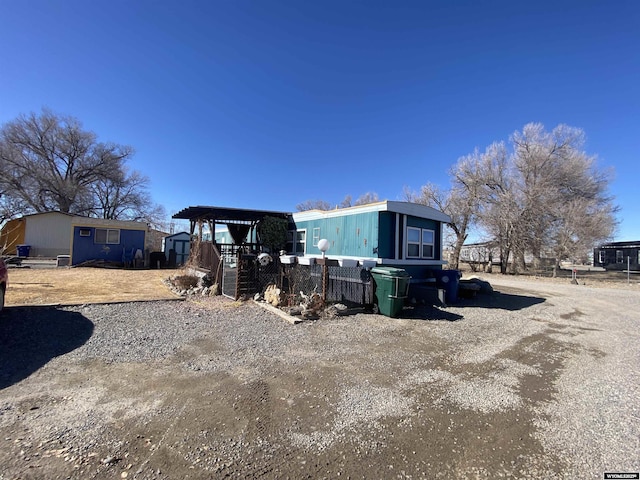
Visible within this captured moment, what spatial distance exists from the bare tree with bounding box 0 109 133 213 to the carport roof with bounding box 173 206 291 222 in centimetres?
2348

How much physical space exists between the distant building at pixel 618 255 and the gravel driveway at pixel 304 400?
31680 millimetres

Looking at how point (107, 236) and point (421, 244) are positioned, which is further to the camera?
point (107, 236)

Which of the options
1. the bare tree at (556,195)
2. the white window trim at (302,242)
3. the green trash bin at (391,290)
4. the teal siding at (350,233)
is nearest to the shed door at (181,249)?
the white window trim at (302,242)

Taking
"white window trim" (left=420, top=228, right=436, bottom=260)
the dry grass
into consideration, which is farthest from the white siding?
"white window trim" (left=420, top=228, right=436, bottom=260)

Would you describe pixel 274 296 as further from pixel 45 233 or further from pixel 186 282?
pixel 45 233

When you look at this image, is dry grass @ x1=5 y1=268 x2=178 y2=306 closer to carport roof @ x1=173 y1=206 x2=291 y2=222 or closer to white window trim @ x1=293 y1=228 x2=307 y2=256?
carport roof @ x1=173 y1=206 x2=291 y2=222

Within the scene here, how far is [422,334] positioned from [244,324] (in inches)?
134

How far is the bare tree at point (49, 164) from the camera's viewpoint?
25.5 meters

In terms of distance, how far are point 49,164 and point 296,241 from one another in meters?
28.7

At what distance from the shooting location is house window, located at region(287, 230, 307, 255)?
12.0m

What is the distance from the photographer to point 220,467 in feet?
6.81

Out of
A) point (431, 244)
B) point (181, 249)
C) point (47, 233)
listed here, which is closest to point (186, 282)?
point (431, 244)

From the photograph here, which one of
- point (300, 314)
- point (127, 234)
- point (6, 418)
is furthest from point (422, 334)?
point (127, 234)

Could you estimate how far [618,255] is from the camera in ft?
101
